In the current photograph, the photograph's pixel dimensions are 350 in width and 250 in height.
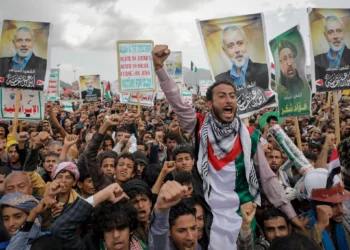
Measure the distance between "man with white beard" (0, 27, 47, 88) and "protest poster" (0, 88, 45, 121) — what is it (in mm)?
402

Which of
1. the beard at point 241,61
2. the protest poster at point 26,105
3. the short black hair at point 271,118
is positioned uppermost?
the beard at point 241,61

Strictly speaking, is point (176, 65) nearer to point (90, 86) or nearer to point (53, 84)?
point (90, 86)

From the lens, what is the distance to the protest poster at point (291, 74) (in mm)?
5637

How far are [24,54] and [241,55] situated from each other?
398 cm

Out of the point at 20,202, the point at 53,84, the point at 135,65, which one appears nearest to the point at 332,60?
the point at 135,65

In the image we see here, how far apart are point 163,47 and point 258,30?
3027 millimetres

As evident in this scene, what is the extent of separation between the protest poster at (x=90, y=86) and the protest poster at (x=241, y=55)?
1272 cm

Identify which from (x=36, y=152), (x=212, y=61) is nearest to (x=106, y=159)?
(x=36, y=152)

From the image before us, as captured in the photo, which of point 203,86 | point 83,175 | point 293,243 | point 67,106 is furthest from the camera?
point 203,86

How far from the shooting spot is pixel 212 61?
4844 millimetres

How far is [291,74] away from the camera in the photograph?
5.77 meters

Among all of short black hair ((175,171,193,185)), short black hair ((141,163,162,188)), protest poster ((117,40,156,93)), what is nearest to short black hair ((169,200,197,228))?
short black hair ((175,171,193,185))

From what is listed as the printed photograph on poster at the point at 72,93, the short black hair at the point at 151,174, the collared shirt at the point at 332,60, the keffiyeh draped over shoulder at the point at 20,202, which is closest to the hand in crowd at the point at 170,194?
the keffiyeh draped over shoulder at the point at 20,202

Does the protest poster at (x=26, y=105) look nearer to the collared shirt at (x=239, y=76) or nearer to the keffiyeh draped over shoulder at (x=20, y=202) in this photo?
the collared shirt at (x=239, y=76)
